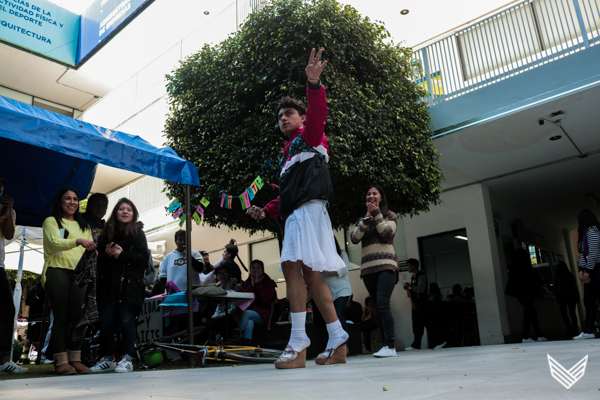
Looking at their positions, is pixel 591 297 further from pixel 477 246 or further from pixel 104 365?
pixel 104 365

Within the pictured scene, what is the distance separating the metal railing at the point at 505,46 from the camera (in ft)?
23.7

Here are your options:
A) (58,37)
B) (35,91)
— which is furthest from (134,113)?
(35,91)

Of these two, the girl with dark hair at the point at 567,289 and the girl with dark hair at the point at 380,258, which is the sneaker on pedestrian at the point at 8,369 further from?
the girl with dark hair at the point at 567,289

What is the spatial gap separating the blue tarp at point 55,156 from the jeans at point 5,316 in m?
1.16

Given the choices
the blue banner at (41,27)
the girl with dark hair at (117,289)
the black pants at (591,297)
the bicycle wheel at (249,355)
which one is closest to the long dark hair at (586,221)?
the black pants at (591,297)

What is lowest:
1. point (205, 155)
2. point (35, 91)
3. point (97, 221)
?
point (97, 221)

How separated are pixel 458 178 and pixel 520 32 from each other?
307 centimetres

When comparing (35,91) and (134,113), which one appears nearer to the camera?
(134,113)

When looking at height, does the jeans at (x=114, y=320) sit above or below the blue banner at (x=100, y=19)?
below

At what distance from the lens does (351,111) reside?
621 centimetres

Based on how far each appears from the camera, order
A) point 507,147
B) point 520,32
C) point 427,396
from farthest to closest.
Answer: point 507,147 < point 520,32 < point 427,396

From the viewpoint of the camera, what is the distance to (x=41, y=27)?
14.5 m

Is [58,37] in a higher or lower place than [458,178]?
higher

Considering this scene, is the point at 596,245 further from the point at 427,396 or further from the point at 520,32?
the point at 427,396
